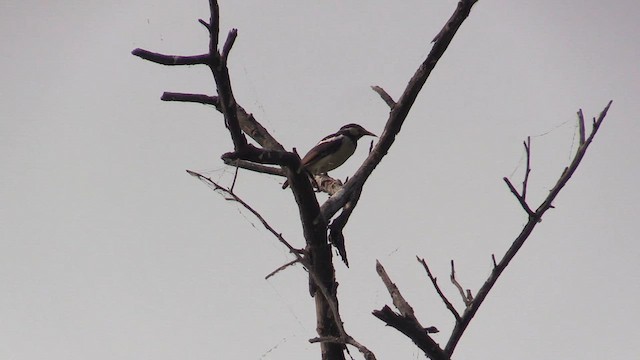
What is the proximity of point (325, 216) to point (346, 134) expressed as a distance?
4.41 meters

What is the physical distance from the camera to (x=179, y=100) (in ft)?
11.2

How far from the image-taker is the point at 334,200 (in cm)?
409

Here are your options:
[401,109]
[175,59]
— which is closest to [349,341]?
[401,109]

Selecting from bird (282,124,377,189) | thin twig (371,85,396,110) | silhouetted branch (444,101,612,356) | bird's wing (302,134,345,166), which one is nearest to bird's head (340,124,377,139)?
bird (282,124,377,189)

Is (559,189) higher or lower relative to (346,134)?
lower

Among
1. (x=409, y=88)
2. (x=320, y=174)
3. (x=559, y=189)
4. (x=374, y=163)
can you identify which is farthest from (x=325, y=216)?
(x=320, y=174)

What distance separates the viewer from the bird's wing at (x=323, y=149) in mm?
7699

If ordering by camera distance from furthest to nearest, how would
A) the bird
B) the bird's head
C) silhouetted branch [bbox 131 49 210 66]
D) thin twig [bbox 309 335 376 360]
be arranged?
the bird's head
the bird
thin twig [bbox 309 335 376 360]
silhouetted branch [bbox 131 49 210 66]

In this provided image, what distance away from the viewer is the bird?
301 inches

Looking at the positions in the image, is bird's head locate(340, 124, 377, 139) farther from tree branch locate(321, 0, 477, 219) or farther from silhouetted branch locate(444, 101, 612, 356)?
silhouetted branch locate(444, 101, 612, 356)

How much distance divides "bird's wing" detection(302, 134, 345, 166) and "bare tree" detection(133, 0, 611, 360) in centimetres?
305

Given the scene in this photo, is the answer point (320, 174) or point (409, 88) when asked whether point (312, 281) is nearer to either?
point (409, 88)

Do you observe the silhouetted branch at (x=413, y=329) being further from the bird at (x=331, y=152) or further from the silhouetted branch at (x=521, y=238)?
the bird at (x=331, y=152)

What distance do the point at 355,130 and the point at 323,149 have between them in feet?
2.99
